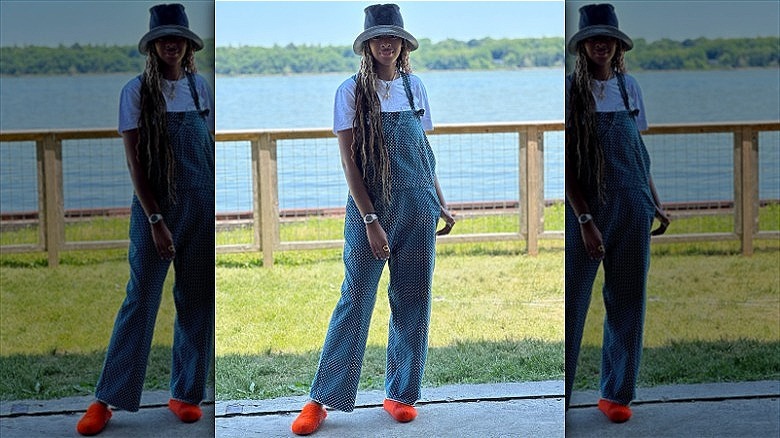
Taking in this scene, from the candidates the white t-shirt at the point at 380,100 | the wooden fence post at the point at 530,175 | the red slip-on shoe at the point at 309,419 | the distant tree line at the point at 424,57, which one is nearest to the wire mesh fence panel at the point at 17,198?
the white t-shirt at the point at 380,100

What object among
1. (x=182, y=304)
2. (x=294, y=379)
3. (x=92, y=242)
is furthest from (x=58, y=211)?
(x=294, y=379)

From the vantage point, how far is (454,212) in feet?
21.0

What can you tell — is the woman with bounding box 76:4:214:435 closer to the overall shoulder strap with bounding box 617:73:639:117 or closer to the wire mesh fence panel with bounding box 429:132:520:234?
the overall shoulder strap with bounding box 617:73:639:117

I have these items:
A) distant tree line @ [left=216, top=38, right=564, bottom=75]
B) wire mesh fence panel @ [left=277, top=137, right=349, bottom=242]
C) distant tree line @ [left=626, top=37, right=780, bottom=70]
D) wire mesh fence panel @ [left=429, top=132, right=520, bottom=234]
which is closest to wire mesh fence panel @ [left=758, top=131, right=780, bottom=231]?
distant tree line @ [left=626, top=37, right=780, bottom=70]

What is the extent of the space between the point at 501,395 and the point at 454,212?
1.99 meters

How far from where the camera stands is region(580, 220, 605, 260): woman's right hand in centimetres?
252

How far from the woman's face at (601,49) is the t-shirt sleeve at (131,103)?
108 cm

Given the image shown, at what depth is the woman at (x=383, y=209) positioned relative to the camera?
385cm

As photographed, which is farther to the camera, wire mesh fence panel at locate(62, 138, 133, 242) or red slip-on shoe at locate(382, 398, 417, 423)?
red slip-on shoe at locate(382, 398, 417, 423)

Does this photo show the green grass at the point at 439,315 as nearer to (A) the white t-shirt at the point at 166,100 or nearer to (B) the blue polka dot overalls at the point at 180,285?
(B) the blue polka dot overalls at the point at 180,285

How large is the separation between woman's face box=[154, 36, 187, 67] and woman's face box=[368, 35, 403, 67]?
1.41 meters

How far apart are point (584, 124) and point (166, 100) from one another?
3.31ft

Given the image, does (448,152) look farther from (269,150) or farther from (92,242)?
(92,242)

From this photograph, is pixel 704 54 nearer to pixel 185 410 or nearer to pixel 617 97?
pixel 617 97
